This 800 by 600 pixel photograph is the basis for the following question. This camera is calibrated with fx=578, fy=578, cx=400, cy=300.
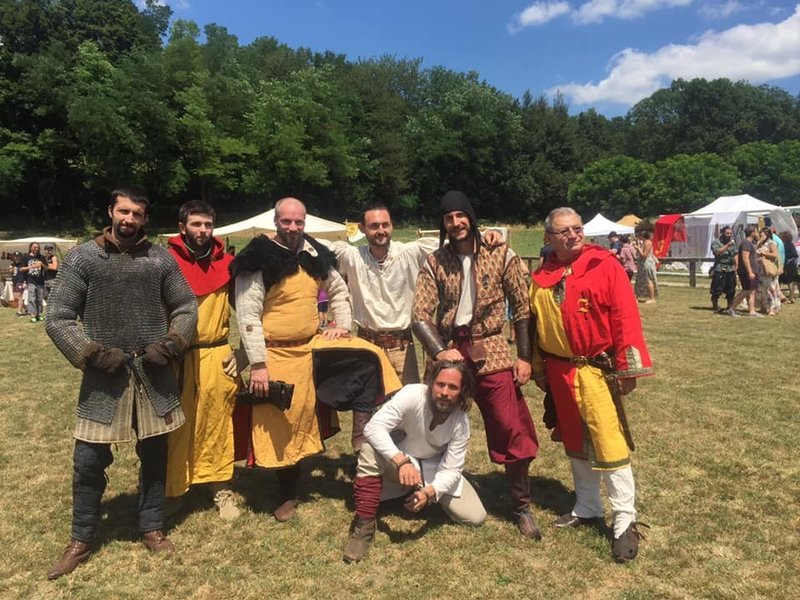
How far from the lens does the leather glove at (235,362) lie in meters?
3.41

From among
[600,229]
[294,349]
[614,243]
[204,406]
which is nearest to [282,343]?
[294,349]

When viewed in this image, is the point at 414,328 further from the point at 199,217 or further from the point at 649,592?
the point at 649,592

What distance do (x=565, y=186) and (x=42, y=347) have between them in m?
48.5

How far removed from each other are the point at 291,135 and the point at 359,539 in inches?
1436

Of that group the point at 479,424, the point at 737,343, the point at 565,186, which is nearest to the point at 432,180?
the point at 565,186

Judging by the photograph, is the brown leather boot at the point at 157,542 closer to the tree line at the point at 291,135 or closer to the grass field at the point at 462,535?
the grass field at the point at 462,535

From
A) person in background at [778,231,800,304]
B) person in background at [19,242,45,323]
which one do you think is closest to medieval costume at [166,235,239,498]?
person in background at [19,242,45,323]

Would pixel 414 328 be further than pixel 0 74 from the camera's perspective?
No

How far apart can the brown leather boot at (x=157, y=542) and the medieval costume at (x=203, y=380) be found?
9.3 inches

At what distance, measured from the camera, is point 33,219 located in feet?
112

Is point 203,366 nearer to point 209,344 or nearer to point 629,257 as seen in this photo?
point 209,344

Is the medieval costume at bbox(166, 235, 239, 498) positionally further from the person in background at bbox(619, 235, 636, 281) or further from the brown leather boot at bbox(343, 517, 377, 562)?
the person in background at bbox(619, 235, 636, 281)

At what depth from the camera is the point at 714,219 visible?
20281 mm

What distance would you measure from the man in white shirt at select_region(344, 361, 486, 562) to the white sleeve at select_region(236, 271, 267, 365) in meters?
0.78
